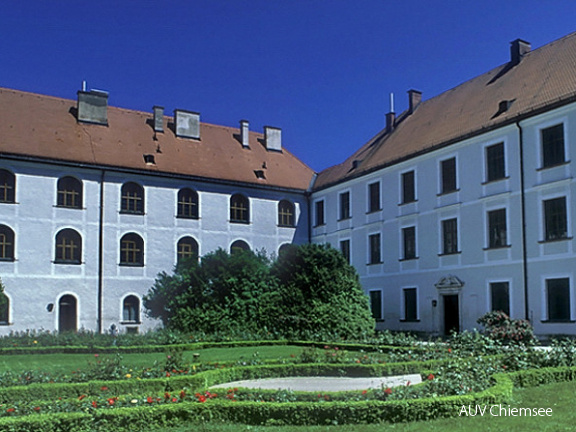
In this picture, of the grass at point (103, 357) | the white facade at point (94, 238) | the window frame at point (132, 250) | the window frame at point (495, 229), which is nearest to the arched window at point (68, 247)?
the white facade at point (94, 238)

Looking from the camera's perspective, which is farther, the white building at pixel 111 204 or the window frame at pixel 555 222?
the white building at pixel 111 204

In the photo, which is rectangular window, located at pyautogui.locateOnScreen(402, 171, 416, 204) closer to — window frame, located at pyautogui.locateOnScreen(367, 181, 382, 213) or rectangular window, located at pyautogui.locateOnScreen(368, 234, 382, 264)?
window frame, located at pyautogui.locateOnScreen(367, 181, 382, 213)

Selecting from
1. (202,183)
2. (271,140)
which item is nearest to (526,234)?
(202,183)

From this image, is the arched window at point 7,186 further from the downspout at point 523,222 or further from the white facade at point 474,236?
the downspout at point 523,222

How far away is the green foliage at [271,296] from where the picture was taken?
2748 cm

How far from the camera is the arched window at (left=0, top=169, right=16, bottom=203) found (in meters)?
31.9

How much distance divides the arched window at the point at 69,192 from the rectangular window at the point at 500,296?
777 inches

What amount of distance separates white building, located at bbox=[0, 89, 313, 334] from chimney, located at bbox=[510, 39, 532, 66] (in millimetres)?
14197

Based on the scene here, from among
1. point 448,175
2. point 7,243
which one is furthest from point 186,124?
point 448,175

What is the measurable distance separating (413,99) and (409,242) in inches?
380

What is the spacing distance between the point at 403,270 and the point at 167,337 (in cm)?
1279

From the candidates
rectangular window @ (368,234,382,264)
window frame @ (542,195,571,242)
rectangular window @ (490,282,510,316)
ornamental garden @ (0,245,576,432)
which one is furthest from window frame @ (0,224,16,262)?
window frame @ (542,195,571,242)

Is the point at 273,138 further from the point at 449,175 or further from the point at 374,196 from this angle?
the point at 449,175

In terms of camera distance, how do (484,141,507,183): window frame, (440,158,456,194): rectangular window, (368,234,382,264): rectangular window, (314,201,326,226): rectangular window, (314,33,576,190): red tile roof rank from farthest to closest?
(314,201,326,226): rectangular window
(368,234,382,264): rectangular window
(440,158,456,194): rectangular window
(484,141,507,183): window frame
(314,33,576,190): red tile roof
